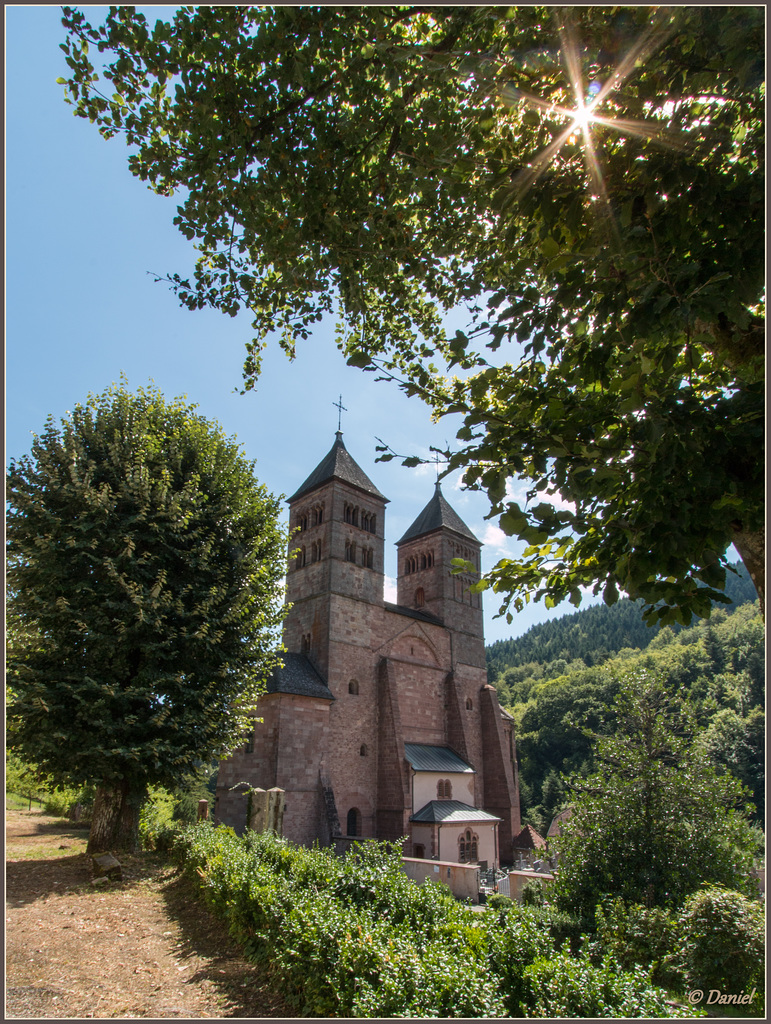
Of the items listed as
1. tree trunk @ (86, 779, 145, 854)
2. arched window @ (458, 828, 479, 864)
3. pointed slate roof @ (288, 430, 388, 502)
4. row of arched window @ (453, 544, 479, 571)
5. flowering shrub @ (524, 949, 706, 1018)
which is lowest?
arched window @ (458, 828, 479, 864)

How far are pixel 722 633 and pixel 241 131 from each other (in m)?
108

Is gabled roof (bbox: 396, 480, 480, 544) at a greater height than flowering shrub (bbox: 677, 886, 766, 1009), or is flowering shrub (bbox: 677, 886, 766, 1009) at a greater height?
gabled roof (bbox: 396, 480, 480, 544)

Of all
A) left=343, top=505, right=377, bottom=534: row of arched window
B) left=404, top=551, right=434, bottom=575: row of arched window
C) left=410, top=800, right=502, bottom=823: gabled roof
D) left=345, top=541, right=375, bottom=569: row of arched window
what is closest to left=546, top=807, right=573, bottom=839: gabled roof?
left=410, top=800, right=502, bottom=823: gabled roof

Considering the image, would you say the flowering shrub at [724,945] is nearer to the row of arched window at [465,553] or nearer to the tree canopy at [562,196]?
the tree canopy at [562,196]

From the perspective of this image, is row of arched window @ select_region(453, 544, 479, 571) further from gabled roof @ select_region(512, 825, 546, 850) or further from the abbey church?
gabled roof @ select_region(512, 825, 546, 850)

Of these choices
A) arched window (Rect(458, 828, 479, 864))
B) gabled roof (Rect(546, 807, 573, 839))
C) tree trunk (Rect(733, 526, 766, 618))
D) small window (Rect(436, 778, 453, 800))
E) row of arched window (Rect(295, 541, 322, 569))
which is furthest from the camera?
row of arched window (Rect(295, 541, 322, 569))

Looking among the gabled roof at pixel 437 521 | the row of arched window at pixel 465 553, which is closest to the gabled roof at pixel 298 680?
the gabled roof at pixel 437 521

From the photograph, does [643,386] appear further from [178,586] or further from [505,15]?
[178,586]

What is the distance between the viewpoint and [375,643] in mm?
28203

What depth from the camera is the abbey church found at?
2275 centimetres

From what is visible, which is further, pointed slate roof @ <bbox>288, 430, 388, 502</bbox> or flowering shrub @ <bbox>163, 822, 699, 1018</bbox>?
pointed slate roof @ <bbox>288, 430, 388, 502</bbox>

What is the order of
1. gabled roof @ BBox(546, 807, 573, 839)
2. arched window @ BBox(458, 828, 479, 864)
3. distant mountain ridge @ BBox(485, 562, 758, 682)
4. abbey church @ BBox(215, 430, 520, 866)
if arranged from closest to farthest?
gabled roof @ BBox(546, 807, 573, 839) < abbey church @ BBox(215, 430, 520, 866) < arched window @ BBox(458, 828, 479, 864) < distant mountain ridge @ BBox(485, 562, 758, 682)

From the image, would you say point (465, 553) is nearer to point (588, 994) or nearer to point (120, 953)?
point (120, 953)

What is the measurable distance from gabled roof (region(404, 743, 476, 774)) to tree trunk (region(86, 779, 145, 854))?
15.9m
